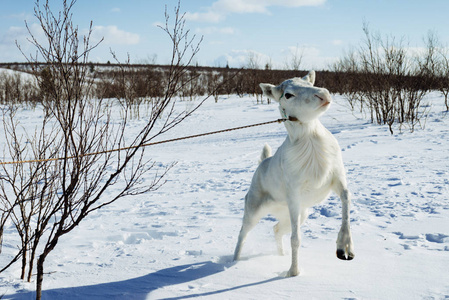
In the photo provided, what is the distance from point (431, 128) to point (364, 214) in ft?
26.0

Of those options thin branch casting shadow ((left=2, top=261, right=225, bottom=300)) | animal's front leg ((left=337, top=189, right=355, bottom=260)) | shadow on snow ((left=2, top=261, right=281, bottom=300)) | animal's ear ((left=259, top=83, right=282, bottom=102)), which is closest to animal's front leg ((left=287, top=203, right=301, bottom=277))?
shadow on snow ((left=2, top=261, right=281, bottom=300))

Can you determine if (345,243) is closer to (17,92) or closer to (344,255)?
(344,255)

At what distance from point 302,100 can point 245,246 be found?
2116 millimetres

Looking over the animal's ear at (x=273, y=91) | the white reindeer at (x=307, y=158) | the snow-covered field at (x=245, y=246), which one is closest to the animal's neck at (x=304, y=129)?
the white reindeer at (x=307, y=158)

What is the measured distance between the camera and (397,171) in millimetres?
6789

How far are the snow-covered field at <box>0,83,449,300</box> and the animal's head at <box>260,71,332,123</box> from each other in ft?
4.18

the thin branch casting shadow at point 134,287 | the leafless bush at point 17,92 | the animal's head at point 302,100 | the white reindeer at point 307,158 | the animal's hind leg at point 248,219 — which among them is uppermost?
the leafless bush at point 17,92

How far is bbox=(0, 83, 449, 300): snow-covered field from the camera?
274 cm

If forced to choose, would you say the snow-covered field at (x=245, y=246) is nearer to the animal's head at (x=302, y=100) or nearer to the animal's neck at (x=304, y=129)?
A: the animal's neck at (x=304, y=129)

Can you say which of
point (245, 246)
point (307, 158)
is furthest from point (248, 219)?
point (307, 158)

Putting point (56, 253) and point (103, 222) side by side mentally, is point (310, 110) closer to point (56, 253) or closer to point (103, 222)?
point (56, 253)

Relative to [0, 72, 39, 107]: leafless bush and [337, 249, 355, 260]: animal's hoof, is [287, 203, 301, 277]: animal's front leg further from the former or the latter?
[0, 72, 39, 107]: leafless bush

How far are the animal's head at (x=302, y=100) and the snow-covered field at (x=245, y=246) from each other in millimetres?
1274

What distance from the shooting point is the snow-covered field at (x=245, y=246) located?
274 centimetres
